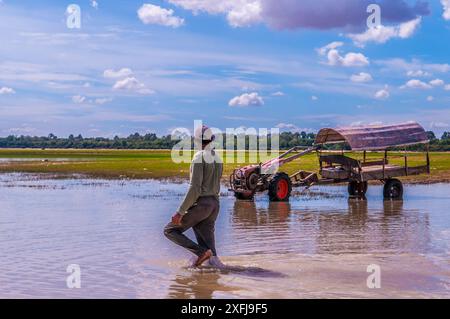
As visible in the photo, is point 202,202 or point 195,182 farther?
point 202,202

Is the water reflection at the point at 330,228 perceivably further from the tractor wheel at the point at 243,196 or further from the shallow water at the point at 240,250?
the tractor wheel at the point at 243,196

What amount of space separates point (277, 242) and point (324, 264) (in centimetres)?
246

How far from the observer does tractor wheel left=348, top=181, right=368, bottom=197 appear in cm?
2209

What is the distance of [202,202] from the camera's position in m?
8.96

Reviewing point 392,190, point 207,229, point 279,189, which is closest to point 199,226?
point 207,229

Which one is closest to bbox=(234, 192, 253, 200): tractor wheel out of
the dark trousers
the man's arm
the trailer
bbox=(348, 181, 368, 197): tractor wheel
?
the trailer

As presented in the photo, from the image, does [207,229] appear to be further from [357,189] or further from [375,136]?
[357,189]

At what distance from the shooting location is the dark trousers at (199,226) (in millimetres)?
8984

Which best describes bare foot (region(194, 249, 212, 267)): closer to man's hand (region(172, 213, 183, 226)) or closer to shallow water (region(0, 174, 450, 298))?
shallow water (region(0, 174, 450, 298))

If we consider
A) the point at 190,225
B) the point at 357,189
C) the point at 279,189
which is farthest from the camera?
the point at 357,189

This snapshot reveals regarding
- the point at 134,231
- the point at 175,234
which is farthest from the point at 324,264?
the point at 134,231

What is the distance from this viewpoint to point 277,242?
1211 cm

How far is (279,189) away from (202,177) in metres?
12.2
